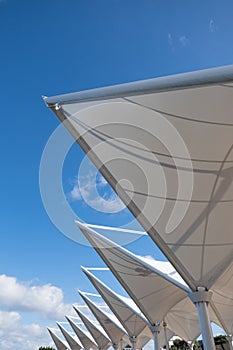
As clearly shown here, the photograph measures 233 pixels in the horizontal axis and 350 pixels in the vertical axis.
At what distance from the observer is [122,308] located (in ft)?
132

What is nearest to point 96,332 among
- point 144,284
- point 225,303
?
point 225,303

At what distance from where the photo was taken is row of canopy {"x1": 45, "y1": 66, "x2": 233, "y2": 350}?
10207 millimetres

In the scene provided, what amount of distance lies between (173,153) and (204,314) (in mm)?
9244

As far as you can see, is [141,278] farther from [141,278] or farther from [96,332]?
[96,332]

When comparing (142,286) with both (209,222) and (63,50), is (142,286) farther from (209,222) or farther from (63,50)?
(63,50)

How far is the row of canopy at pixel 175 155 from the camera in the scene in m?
10.2

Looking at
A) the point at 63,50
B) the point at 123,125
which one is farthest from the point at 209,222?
the point at 63,50

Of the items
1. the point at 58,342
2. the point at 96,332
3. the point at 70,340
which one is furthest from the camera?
the point at 58,342

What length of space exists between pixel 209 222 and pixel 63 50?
10197 mm

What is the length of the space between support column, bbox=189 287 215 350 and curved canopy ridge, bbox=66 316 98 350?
5744cm

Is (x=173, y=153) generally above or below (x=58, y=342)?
below

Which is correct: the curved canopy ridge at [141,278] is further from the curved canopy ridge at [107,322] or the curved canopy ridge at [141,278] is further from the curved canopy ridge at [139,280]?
the curved canopy ridge at [107,322]

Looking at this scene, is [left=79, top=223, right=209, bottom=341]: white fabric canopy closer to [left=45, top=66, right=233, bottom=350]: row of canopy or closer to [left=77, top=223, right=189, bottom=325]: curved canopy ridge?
[left=77, top=223, right=189, bottom=325]: curved canopy ridge

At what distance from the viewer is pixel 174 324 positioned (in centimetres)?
4522
